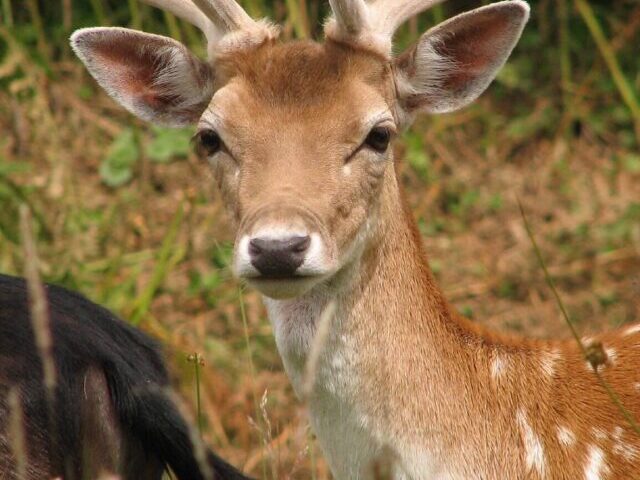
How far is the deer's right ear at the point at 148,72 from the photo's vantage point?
13.6 ft

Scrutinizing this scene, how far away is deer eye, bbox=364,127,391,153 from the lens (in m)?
3.81

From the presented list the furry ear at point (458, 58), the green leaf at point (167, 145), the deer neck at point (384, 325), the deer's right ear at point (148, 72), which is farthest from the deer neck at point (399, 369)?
the green leaf at point (167, 145)

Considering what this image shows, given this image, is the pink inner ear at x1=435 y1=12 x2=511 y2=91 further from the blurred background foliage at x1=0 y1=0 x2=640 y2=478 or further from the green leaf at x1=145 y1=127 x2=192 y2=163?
the green leaf at x1=145 y1=127 x2=192 y2=163

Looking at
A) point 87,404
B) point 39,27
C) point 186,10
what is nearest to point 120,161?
point 39,27

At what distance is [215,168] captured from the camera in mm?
3891

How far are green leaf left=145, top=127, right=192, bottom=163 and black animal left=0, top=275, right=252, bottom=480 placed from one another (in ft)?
14.1

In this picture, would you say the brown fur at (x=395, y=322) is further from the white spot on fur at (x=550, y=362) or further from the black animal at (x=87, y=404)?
the black animal at (x=87, y=404)

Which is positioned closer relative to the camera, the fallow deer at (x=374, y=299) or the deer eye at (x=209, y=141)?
the fallow deer at (x=374, y=299)

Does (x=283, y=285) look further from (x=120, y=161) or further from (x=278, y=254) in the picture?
(x=120, y=161)

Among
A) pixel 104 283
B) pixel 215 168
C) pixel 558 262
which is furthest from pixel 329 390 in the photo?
pixel 558 262

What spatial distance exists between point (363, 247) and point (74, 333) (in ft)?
2.76

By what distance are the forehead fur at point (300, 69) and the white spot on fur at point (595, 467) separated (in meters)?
1.18

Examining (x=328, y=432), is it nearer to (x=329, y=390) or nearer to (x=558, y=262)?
(x=329, y=390)

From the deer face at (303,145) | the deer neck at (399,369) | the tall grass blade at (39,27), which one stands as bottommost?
the deer neck at (399,369)
